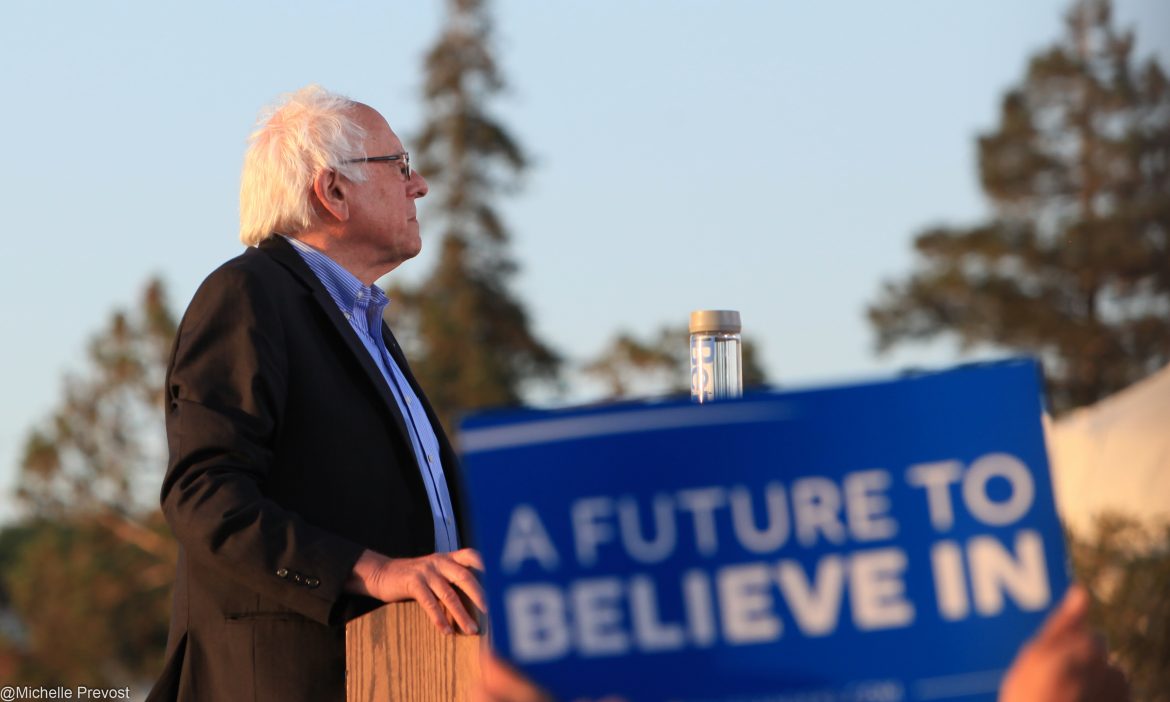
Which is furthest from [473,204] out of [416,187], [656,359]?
[416,187]

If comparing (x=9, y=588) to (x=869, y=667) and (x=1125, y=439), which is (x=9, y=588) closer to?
(x=1125, y=439)

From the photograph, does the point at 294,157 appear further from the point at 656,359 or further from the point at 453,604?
the point at 656,359

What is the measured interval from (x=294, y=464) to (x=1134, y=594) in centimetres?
723

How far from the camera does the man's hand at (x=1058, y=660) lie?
1096 mm

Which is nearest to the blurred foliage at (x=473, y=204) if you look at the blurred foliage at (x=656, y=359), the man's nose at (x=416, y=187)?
the blurred foliage at (x=656, y=359)

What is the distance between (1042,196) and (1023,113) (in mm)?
1202

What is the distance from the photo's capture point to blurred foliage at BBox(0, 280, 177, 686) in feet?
57.8

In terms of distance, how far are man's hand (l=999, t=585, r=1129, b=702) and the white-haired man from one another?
105 centimetres

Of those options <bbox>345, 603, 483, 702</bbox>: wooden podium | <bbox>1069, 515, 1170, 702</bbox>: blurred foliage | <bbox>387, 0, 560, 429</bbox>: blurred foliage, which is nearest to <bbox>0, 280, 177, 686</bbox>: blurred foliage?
<bbox>387, 0, 560, 429</bbox>: blurred foliage

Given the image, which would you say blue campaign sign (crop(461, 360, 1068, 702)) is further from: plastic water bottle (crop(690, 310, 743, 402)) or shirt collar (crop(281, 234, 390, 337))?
shirt collar (crop(281, 234, 390, 337))

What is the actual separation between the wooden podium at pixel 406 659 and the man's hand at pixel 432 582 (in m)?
0.02

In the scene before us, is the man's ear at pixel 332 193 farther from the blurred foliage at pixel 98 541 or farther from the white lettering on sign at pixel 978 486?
the blurred foliage at pixel 98 541

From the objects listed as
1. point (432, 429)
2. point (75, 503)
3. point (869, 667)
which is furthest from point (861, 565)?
point (75, 503)

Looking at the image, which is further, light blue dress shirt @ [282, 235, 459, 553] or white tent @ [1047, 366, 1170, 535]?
white tent @ [1047, 366, 1170, 535]
